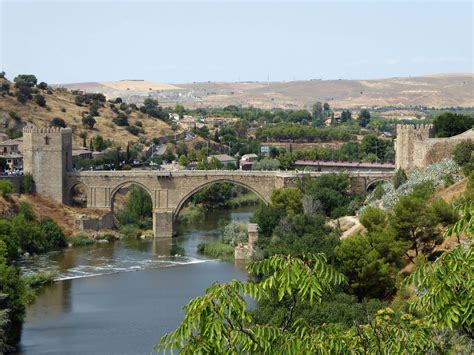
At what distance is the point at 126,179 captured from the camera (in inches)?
1475

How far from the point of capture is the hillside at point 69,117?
50000 mm

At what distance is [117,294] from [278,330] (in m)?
19.4

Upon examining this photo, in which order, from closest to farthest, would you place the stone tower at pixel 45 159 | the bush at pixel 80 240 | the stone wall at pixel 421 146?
1. the stone wall at pixel 421 146
2. the bush at pixel 80 240
3. the stone tower at pixel 45 159

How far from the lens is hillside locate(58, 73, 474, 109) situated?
505ft

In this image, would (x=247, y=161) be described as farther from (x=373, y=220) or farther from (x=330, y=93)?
(x=330, y=93)

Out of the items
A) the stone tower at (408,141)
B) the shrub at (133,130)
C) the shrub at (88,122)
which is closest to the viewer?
the stone tower at (408,141)

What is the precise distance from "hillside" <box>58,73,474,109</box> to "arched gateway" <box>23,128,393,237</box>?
103 m

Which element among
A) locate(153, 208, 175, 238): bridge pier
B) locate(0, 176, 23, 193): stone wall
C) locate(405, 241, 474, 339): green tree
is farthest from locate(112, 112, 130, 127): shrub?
locate(405, 241, 474, 339): green tree

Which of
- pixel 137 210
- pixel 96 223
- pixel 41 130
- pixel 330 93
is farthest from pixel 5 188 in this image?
pixel 330 93

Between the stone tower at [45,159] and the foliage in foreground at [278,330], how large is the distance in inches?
1200

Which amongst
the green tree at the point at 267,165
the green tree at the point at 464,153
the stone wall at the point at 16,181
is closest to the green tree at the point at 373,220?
the green tree at the point at 464,153

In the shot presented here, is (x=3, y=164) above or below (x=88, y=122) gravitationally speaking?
below

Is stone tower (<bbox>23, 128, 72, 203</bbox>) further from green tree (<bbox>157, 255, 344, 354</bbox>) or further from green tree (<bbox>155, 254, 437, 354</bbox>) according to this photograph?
green tree (<bbox>157, 255, 344, 354</bbox>)

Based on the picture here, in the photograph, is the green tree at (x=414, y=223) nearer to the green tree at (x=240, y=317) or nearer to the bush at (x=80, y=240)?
the bush at (x=80, y=240)
